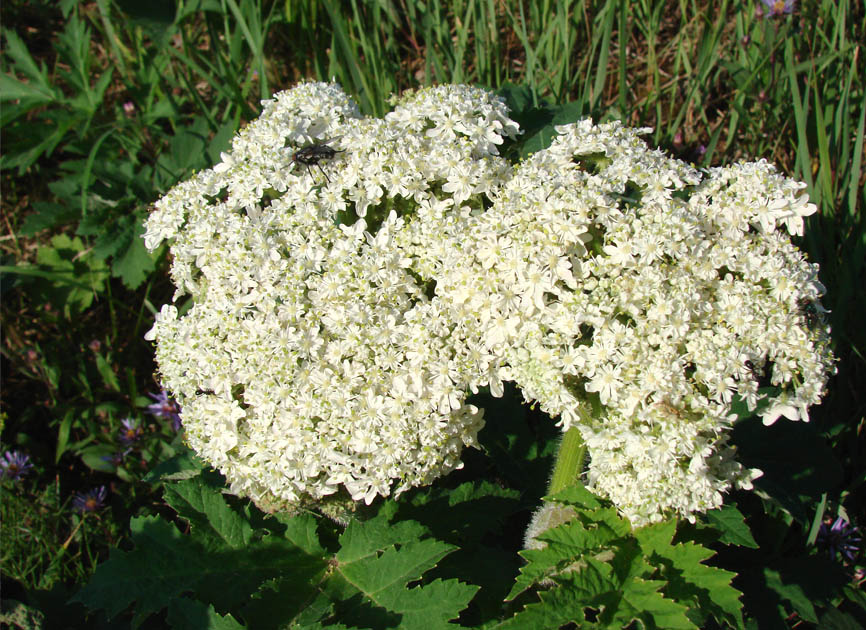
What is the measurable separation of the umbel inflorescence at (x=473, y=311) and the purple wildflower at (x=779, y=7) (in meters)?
2.48

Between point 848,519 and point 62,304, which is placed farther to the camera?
point 62,304

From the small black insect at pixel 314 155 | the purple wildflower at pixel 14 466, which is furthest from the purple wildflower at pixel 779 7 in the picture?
the purple wildflower at pixel 14 466

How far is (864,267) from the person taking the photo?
512 centimetres

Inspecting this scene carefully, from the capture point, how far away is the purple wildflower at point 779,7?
5100mm

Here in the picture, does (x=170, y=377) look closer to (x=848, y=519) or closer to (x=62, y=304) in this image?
(x=62, y=304)

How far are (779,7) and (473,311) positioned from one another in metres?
3.78

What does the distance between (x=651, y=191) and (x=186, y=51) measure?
17.9 ft

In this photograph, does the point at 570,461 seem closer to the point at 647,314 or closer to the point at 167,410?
the point at 647,314

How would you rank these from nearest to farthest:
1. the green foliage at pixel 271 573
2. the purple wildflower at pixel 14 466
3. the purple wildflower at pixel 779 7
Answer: the green foliage at pixel 271 573
the purple wildflower at pixel 779 7
the purple wildflower at pixel 14 466

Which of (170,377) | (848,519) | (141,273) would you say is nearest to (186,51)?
(141,273)

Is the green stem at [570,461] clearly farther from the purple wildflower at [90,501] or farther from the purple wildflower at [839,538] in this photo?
the purple wildflower at [90,501]

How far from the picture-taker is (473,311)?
10.4 feet

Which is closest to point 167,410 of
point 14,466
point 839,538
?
point 14,466

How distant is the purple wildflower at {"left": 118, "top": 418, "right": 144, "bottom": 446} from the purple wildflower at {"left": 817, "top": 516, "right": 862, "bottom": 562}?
5082 mm
